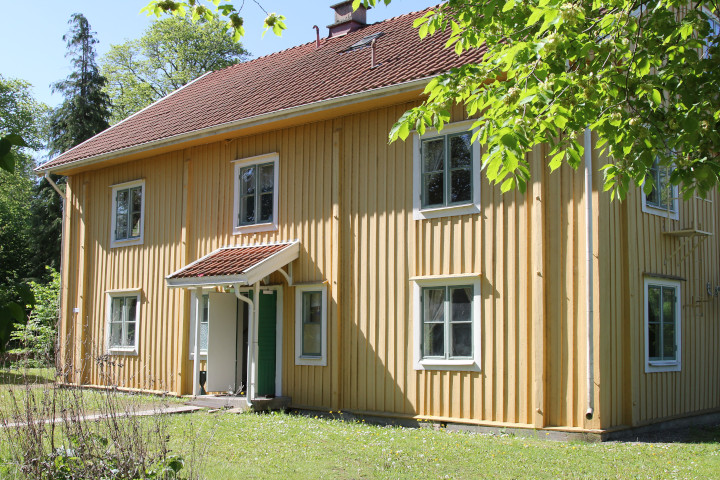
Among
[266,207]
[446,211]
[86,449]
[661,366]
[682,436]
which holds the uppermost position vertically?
[266,207]

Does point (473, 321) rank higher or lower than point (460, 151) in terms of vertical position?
lower

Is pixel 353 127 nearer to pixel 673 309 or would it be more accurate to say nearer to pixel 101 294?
pixel 673 309

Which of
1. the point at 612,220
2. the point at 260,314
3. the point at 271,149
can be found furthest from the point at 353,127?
the point at 612,220

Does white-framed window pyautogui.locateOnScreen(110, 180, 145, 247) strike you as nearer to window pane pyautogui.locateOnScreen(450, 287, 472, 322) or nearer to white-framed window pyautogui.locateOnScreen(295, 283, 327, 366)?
white-framed window pyautogui.locateOnScreen(295, 283, 327, 366)

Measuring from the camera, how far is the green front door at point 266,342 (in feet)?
49.0

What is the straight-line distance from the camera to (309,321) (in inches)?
583

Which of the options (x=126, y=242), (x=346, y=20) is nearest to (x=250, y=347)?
(x=126, y=242)

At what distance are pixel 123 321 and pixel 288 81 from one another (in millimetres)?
6914

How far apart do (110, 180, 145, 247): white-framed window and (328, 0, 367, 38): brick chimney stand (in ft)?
20.7

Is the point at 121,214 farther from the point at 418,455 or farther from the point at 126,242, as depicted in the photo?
the point at 418,455

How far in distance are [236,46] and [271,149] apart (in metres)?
29.3

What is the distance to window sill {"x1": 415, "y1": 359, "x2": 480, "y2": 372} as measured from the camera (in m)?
12.4

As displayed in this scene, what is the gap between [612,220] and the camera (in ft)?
40.0

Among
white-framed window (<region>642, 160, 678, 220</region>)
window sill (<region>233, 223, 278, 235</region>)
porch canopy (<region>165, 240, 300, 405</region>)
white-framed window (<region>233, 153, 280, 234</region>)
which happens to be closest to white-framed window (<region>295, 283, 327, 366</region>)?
porch canopy (<region>165, 240, 300, 405</region>)
